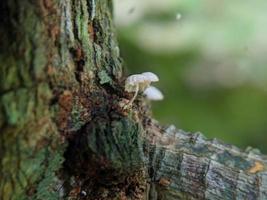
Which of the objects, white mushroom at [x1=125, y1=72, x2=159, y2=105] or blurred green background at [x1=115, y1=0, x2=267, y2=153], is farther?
blurred green background at [x1=115, y1=0, x2=267, y2=153]

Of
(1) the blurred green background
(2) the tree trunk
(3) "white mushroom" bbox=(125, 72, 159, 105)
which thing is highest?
(1) the blurred green background

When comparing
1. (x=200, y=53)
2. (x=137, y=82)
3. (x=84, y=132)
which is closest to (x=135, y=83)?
(x=137, y=82)

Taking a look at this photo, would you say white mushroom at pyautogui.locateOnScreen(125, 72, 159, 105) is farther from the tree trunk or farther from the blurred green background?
the blurred green background

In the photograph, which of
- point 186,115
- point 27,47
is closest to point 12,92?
point 27,47

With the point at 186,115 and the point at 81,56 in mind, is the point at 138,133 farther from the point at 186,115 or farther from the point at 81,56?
the point at 186,115

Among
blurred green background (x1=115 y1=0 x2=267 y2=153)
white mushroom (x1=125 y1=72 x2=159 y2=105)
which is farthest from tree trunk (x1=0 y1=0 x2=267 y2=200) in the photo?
blurred green background (x1=115 y1=0 x2=267 y2=153)

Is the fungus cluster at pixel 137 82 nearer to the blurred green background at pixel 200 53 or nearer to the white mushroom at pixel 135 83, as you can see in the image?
the white mushroom at pixel 135 83

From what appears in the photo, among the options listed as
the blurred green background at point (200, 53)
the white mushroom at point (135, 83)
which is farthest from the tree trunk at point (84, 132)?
the blurred green background at point (200, 53)
